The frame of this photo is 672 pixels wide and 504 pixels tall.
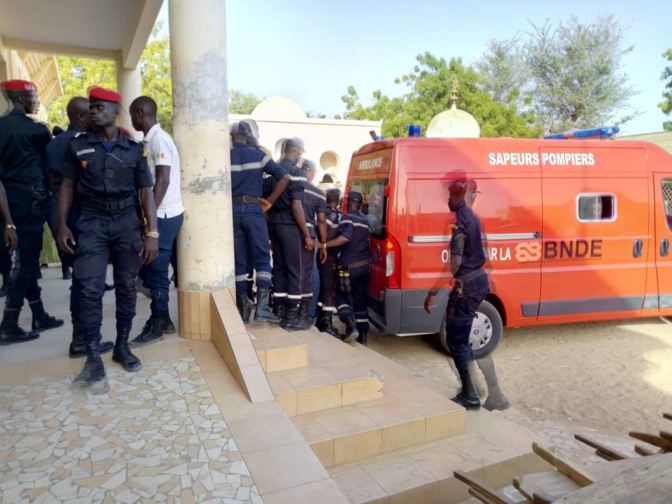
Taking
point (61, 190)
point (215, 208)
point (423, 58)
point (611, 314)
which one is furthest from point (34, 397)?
point (423, 58)

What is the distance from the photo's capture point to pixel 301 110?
2045 centimetres

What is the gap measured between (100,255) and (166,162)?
933 mm

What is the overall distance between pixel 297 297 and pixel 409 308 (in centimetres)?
134

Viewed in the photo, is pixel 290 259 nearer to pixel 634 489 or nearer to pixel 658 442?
pixel 658 442

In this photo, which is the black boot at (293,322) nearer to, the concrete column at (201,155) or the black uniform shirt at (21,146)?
the concrete column at (201,155)

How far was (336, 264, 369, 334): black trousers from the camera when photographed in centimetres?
570

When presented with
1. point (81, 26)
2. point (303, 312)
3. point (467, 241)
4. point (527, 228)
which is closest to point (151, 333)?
point (303, 312)

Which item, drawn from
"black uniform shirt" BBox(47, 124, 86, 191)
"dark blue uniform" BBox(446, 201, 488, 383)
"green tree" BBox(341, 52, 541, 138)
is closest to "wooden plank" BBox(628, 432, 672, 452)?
"dark blue uniform" BBox(446, 201, 488, 383)

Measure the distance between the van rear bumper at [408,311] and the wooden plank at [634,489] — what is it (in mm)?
3477

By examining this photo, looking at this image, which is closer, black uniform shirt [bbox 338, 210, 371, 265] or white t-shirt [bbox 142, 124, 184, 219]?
white t-shirt [bbox 142, 124, 184, 219]

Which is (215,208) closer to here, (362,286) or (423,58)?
(362,286)

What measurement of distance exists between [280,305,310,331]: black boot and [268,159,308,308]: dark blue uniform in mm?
55

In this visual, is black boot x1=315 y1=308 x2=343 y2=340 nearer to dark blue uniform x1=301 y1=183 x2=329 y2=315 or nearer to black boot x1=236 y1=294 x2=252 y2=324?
dark blue uniform x1=301 y1=183 x2=329 y2=315

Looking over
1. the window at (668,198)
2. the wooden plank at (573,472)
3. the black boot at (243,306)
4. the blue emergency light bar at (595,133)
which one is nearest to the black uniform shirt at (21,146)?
the black boot at (243,306)
